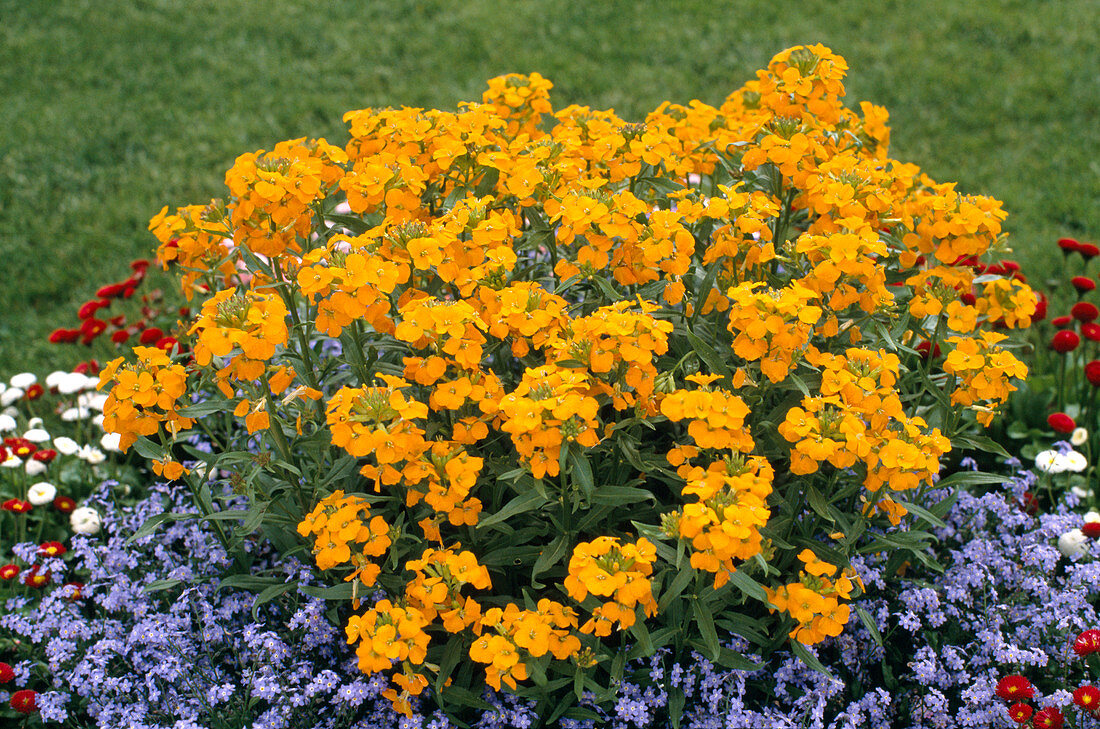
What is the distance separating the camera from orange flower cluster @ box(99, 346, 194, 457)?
2.03 metres

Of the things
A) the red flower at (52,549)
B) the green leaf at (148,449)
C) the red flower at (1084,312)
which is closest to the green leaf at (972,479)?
the red flower at (1084,312)

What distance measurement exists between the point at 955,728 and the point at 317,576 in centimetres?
178

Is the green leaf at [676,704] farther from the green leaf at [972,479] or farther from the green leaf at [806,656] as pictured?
the green leaf at [972,479]

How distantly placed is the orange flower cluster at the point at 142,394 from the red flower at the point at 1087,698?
222 centimetres

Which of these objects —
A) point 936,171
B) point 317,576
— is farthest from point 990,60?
point 317,576

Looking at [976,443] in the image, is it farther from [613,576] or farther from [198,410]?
[198,410]

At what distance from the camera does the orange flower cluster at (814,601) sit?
79.7 inches

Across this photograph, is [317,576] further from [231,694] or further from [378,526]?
[378,526]

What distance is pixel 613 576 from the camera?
1832 mm

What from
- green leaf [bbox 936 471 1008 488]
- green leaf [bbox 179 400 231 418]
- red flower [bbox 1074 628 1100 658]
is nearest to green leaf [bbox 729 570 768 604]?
green leaf [bbox 936 471 1008 488]

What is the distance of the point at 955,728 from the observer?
2.38 meters

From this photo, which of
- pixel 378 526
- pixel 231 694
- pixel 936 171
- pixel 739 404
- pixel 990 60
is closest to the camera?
pixel 739 404

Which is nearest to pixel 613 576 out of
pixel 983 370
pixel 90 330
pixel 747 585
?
pixel 747 585

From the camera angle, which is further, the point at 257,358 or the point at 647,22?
the point at 647,22
